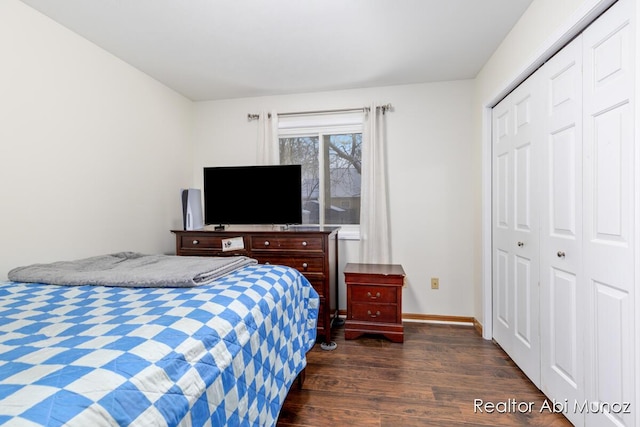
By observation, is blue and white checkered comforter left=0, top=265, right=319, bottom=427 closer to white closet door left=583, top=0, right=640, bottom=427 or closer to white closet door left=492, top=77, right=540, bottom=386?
white closet door left=583, top=0, right=640, bottom=427

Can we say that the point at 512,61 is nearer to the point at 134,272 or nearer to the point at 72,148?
the point at 134,272

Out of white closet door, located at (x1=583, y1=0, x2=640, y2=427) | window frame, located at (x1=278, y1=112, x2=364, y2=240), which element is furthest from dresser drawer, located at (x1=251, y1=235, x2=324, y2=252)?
white closet door, located at (x1=583, y1=0, x2=640, y2=427)

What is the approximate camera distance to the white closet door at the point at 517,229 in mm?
1892

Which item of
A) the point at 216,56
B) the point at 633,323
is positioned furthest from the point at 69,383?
the point at 216,56

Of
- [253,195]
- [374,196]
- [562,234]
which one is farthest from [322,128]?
[562,234]

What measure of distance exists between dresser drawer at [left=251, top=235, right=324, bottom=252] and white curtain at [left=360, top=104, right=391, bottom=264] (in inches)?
25.7

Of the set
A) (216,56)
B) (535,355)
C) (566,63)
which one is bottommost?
(535,355)

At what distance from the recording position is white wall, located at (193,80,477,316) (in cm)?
291

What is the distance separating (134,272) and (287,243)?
4.24 feet

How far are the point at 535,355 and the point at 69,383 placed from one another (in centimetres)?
232

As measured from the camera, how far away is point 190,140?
3.35m

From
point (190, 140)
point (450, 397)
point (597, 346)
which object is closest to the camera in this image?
point (597, 346)

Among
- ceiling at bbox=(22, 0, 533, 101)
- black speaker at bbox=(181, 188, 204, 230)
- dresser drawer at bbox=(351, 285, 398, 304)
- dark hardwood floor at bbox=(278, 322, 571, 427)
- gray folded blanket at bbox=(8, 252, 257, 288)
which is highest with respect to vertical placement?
ceiling at bbox=(22, 0, 533, 101)

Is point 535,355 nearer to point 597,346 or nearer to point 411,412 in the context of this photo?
point 597,346
